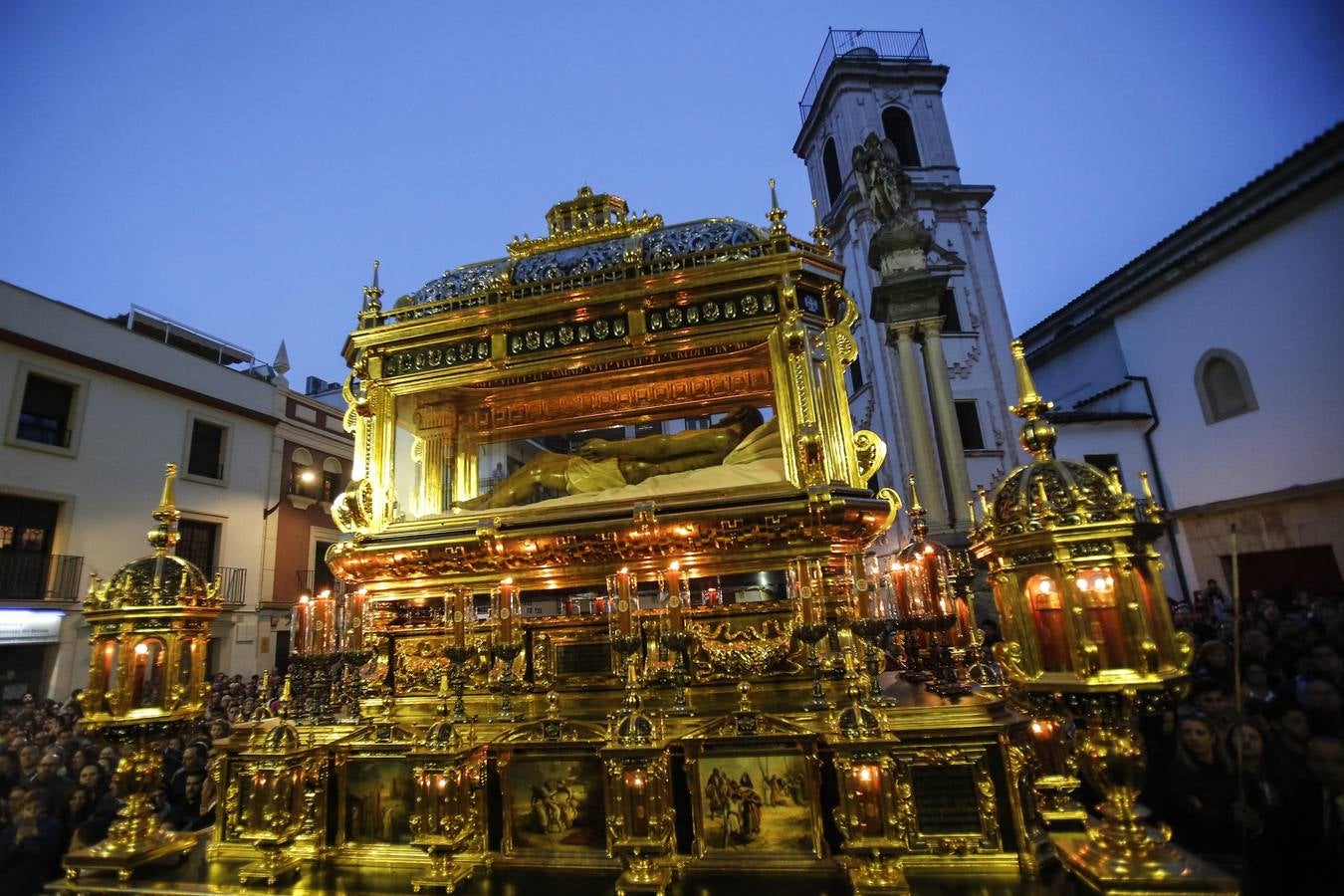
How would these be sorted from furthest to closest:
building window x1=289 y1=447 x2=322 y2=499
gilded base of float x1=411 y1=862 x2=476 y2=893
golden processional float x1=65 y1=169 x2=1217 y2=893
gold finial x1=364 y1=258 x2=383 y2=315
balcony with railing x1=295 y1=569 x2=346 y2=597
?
building window x1=289 y1=447 x2=322 y2=499, balcony with railing x1=295 y1=569 x2=346 y2=597, gold finial x1=364 y1=258 x2=383 y2=315, gilded base of float x1=411 y1=862 x2=476 y2=893, golden processional float x1=65 y1=169 x2=1217 y2=893

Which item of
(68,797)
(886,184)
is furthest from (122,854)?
(886,184)

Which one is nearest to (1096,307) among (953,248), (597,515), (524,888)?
(953,248)

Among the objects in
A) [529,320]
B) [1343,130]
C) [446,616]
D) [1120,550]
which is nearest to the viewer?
[1120,550]

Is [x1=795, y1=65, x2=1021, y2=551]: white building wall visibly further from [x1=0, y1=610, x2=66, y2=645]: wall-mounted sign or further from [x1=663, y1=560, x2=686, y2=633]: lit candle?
[x1=0, y1=610, x2=66, y2=645]: wall-mounted sign

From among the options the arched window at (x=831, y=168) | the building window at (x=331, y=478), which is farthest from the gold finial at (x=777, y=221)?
the building window at (x=331, y=478)

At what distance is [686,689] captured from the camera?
11.0 ft

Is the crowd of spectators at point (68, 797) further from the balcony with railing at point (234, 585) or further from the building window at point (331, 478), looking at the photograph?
the building window at point (331, 478)

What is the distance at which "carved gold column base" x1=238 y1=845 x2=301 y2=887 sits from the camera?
3.08 meters

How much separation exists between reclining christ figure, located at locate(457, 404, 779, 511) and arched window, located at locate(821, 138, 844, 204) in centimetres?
1594

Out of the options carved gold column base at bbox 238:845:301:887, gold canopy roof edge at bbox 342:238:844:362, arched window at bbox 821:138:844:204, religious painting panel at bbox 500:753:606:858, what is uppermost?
arched window at bbox 821:138:844:204

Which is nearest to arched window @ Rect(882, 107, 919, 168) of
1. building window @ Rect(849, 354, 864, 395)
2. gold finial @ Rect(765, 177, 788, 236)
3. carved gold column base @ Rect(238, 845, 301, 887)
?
building window @ Rect(849, 354, 864, 395)

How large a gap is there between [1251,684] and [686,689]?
157 inches

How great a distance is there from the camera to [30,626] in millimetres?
10812

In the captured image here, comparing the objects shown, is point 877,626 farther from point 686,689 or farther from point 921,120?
point 921,120
